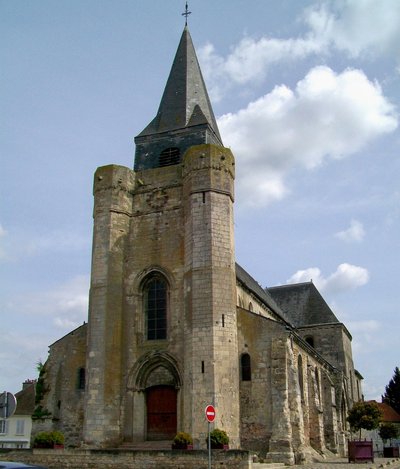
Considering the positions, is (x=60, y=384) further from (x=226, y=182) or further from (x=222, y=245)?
(x=226, y=182)

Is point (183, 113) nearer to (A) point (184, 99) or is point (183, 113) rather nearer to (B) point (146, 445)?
(A) point (184, 99)

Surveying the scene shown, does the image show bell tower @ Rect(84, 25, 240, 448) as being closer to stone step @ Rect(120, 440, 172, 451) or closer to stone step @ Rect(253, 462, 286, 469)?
stone step @ Rect(120, 440, 172, 451)

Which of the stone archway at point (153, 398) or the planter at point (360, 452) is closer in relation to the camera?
the stone archway at point (153, 398)

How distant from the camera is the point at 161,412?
21641mm

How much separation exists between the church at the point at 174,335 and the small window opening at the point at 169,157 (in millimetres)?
59

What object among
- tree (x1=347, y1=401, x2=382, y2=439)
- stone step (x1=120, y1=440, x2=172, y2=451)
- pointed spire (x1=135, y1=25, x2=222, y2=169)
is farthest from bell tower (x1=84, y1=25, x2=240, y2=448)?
tree (x1=347, y1=401, x2=382, y2=439)

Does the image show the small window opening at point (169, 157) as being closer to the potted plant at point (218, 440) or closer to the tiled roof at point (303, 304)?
the potted plant at point (218, 440)

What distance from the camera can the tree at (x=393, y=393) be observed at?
62656 mm

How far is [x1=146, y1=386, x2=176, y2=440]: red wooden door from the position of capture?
70.2ft

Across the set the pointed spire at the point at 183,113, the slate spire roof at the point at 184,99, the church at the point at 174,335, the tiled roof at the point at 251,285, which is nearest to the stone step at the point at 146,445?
the church at the point at 174,335

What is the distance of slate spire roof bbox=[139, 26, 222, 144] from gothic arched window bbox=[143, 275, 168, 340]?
788cm

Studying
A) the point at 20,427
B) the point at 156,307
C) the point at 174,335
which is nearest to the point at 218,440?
the point at 174,335

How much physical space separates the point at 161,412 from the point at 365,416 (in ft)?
36.4

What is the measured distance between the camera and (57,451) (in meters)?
18.0
